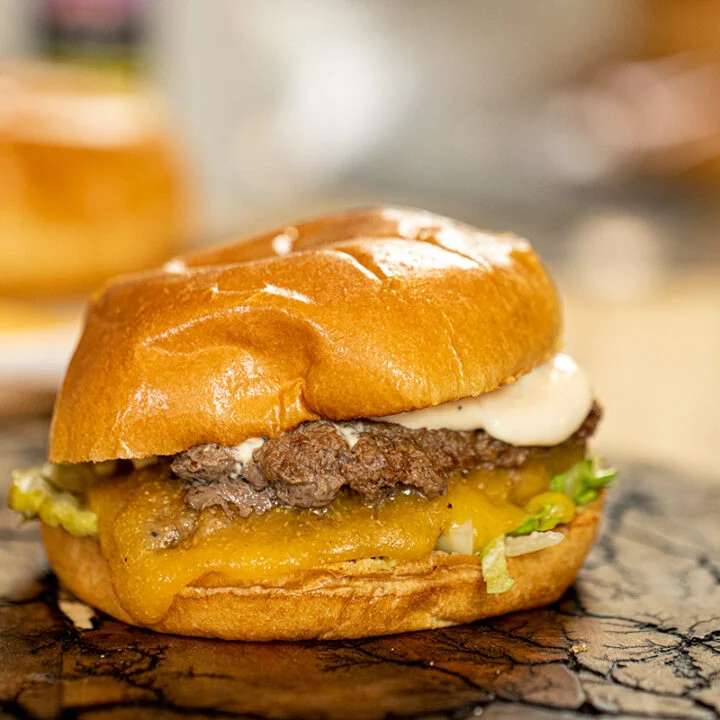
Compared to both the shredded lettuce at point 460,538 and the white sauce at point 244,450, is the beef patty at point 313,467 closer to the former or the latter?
the white sauce at point 244,450

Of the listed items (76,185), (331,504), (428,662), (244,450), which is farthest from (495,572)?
(76,185)

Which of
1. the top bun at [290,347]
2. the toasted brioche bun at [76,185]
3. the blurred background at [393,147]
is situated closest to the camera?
the top bun at [290,347]

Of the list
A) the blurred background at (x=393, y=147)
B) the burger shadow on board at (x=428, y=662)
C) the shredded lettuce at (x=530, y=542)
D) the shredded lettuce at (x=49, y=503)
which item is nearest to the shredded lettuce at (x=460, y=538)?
the shredded lettuce at (x=530, y=542)

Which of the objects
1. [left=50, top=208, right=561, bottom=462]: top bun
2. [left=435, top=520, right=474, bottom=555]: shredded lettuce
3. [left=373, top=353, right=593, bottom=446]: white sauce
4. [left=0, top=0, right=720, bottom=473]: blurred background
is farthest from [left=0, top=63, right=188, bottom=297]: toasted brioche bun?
[left=435, top=520, right=474, bottom=555]: shredded lettuce

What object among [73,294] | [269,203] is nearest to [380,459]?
[73,294]

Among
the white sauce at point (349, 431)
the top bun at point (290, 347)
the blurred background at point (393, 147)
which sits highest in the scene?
the top bun at point (290, 347)

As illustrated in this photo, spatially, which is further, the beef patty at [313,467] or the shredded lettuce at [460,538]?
the shredded lettuce at [460,538]

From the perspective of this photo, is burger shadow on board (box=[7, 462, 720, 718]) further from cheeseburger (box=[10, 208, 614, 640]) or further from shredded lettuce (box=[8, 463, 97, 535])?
shredded lettuce (box=[8, 463, 97, 535])

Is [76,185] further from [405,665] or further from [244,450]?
[405,665]
